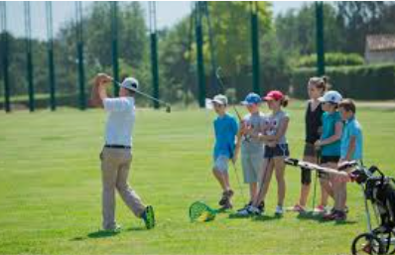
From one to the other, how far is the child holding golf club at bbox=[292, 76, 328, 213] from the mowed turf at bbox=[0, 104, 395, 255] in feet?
1.78

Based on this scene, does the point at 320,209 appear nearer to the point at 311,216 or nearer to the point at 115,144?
the point at 311,216

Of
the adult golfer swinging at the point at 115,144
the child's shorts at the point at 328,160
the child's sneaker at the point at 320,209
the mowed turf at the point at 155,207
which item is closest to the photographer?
the mowed turf at the point at 155,207

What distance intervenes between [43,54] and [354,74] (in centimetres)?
6132

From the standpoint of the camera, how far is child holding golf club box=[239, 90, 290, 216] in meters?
14.7

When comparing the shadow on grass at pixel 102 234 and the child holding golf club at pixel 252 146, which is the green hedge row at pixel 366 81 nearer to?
the child holding golf club at pixel 252 146

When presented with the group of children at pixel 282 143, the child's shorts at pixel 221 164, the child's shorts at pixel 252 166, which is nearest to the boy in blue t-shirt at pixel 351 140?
the group of children at pixel 282 143

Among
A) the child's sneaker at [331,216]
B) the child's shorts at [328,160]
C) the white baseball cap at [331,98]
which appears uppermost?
the white baseball cap at [331,98]

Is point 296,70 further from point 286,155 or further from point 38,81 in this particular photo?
point 286,155

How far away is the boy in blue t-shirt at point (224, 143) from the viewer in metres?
15.9

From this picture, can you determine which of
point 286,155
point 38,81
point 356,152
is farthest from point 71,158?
point 38,81

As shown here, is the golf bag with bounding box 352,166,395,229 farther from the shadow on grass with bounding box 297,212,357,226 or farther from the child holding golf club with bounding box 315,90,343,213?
the child holding golf club with bounding box 315,90,343,213

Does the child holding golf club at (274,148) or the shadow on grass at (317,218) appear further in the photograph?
the child holding golf club at (274,148)

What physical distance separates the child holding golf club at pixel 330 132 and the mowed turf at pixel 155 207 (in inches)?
32.1

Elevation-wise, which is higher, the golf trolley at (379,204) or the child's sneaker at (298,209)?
the golf trolley at (379,204)
